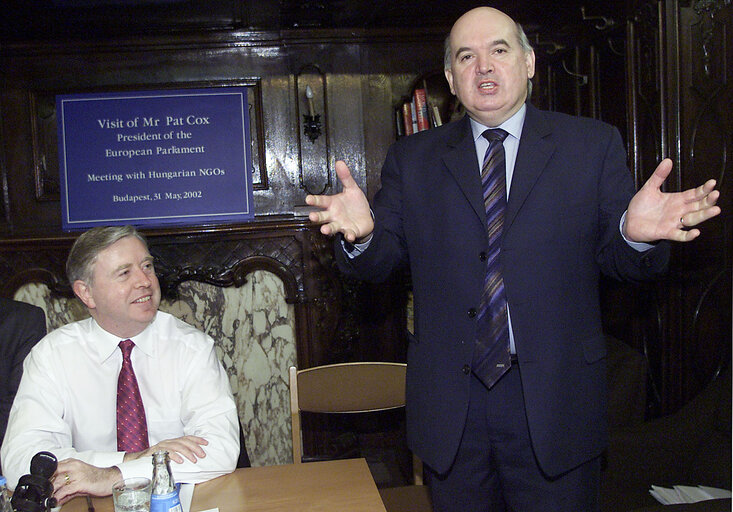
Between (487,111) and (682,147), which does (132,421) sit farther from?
(682,147)

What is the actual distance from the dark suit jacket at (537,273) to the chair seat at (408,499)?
20.5 inches

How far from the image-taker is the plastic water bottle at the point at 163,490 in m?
1.30

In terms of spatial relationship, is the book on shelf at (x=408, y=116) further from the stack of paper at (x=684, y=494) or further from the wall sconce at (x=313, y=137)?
the stack of paper at (x=684, y=494)

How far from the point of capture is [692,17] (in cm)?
288

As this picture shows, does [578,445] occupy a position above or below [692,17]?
below

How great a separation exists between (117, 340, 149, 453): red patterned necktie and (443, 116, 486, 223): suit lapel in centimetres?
109

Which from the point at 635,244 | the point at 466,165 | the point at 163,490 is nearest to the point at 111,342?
the point at 163,490

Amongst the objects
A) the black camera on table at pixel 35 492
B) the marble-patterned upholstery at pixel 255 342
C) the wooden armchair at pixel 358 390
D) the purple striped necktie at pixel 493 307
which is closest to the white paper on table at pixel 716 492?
the wooden armchair at pixel 358 390

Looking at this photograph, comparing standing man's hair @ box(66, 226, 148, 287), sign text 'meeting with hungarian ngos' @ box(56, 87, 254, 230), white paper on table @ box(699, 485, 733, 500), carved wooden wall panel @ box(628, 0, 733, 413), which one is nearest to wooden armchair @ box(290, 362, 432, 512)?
standing man's hair @ box(66, 226, 148, 287)

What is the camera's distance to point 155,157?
13.2 ft

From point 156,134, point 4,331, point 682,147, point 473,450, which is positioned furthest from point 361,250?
point 156,134

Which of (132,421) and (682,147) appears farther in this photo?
(682,147)

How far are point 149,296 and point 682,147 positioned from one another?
2113 mm

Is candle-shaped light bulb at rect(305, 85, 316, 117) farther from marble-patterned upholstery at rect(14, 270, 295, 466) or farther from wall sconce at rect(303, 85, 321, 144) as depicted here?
marble-patterned upholstery at rect(14, 270, 295, 466)
